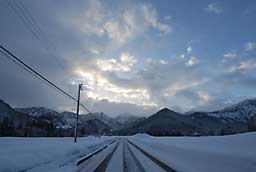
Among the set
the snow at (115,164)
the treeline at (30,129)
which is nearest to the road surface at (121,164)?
the snow at (115,164)

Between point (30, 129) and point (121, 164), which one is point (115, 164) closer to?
point (121, 164)

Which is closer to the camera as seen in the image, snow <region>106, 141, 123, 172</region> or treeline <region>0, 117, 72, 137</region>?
snow <region>106, 141, 123, 172</region>

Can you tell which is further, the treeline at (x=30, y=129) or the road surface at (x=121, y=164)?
the treeline at (x=30, y=129)

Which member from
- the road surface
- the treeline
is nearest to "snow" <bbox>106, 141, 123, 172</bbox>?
the road surface

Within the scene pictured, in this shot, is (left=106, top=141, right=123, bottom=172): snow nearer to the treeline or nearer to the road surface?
the road surface

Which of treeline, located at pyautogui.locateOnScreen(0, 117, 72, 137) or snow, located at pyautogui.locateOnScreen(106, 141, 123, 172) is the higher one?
treeline, located at pyautogui.locateOnScreen(0, 117, 72, 137)

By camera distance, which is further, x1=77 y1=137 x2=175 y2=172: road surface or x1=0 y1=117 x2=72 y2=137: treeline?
x1=0 y1=117 x2=72 y2=137: treeline

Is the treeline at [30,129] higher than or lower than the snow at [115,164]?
higher

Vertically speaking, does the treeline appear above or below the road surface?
above

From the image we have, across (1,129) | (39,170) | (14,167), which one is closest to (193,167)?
(39,170)

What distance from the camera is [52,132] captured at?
437ft

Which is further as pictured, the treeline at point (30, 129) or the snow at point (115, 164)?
the treeline at point (30, 129)

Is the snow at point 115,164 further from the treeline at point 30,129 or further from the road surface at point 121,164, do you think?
the treeline at point 30,129

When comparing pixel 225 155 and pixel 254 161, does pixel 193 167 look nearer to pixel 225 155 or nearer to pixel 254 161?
pixel 225 155
